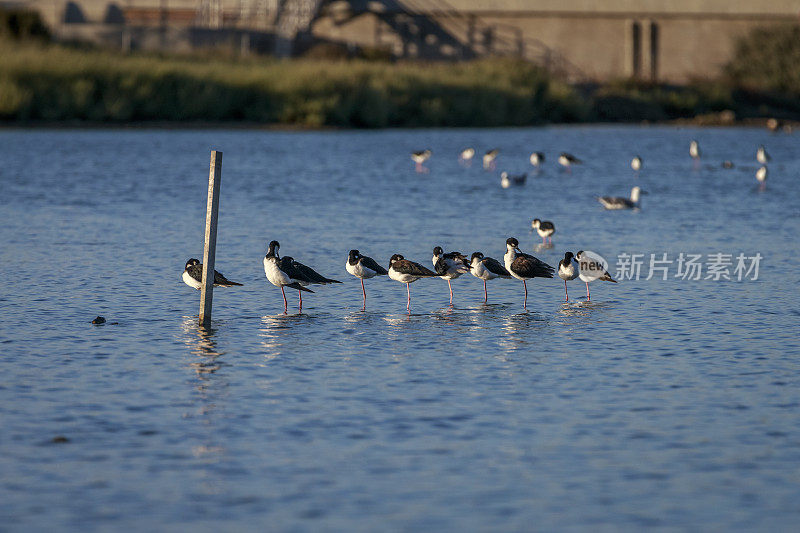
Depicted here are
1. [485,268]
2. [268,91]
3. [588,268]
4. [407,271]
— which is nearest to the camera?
[407,271]

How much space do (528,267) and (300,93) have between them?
42.9 meters

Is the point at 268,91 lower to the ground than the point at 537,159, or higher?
higher

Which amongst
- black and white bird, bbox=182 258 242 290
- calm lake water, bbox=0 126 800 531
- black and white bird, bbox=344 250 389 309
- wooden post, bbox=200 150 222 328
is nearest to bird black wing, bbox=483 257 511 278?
calm lake water, bbox=0 126 800 531

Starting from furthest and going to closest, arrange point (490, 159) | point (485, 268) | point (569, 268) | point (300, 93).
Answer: point (300, 93) < point (490, 159) < point (569, 268) < point (485, 268)

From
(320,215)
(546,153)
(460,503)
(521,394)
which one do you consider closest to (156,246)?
(320,215)

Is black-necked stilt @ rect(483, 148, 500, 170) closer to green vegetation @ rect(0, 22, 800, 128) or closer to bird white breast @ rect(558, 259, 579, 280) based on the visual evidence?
green vegetation @ rect(0, 22, 800, 128)

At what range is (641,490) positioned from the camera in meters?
9.20

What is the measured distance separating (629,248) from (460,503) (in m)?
15.0

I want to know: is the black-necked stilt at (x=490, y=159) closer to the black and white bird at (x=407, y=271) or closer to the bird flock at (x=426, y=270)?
the bird flock at (x=426, y=270)

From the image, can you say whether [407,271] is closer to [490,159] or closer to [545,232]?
[545,232]

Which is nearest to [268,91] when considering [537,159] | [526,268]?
[537,159]

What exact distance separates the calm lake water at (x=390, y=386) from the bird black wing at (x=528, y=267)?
1.42 ft

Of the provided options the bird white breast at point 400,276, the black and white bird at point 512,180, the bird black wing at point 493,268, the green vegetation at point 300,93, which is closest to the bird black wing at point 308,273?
the bird white breast at point 400,276

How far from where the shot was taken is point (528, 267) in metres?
17.5
